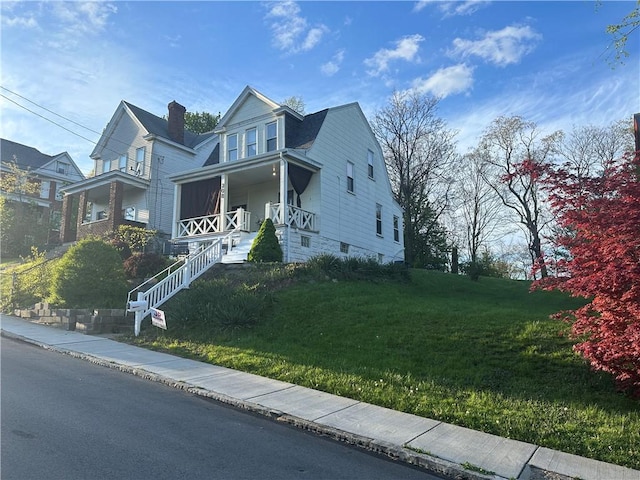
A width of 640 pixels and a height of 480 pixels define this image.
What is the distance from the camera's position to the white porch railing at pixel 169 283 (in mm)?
11820

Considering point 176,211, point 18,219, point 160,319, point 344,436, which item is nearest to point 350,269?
point 160,319

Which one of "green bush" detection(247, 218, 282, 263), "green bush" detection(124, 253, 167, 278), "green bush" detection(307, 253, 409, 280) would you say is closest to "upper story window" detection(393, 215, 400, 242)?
"green bush" detection(307, 253, 409, 280)

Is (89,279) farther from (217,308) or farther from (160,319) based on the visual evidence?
(217,308)

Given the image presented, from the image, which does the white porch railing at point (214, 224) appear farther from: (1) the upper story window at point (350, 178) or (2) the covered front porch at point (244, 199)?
(1) the upper story window at point (350, 178)

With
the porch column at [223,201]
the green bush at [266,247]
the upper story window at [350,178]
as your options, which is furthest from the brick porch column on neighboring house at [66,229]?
the upper story window at [350,178]

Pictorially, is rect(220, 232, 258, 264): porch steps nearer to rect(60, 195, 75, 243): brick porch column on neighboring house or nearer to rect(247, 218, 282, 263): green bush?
rect(247, 218, 282, 263): green bush

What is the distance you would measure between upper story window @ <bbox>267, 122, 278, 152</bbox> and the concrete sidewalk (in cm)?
1409

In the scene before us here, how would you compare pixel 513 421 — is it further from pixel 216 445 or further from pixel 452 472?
pixel 216 445

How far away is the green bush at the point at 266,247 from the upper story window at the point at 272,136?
20.2 feet

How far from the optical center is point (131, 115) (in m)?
28.2

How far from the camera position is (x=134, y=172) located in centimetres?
2741

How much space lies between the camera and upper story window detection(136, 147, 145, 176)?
88.9 feet

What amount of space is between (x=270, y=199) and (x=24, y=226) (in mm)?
20179

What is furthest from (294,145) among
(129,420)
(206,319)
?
(129,420)
